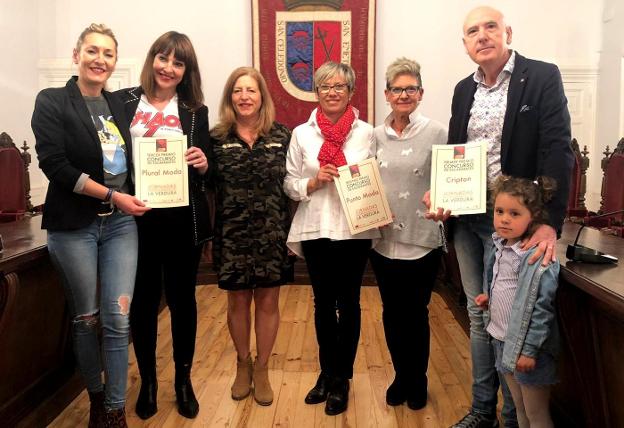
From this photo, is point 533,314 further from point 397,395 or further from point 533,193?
point 397,395

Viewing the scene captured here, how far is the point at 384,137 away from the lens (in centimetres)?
212

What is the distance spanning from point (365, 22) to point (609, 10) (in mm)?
2027

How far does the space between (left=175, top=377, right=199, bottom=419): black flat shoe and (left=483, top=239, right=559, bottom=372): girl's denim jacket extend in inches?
50.3

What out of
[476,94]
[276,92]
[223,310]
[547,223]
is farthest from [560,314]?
[276,92]

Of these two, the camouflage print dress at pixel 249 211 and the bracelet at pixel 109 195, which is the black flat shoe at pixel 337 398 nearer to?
the camouflage print dress at pixel 249 211

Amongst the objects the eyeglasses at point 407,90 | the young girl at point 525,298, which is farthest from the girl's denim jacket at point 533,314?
the eyeglasses at point 407,90

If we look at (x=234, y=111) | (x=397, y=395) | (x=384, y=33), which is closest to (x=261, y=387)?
(x=397, y=395)

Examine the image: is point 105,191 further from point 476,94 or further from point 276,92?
point 276,92

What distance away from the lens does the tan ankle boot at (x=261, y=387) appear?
2.34m

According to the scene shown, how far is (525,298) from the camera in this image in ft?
5.24

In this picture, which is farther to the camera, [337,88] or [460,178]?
[337,88]

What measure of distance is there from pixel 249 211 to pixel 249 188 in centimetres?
9

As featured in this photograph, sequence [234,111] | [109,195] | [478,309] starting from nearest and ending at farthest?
[109,195], [478,309], [234,111]

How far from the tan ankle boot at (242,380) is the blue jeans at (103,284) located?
565mm
